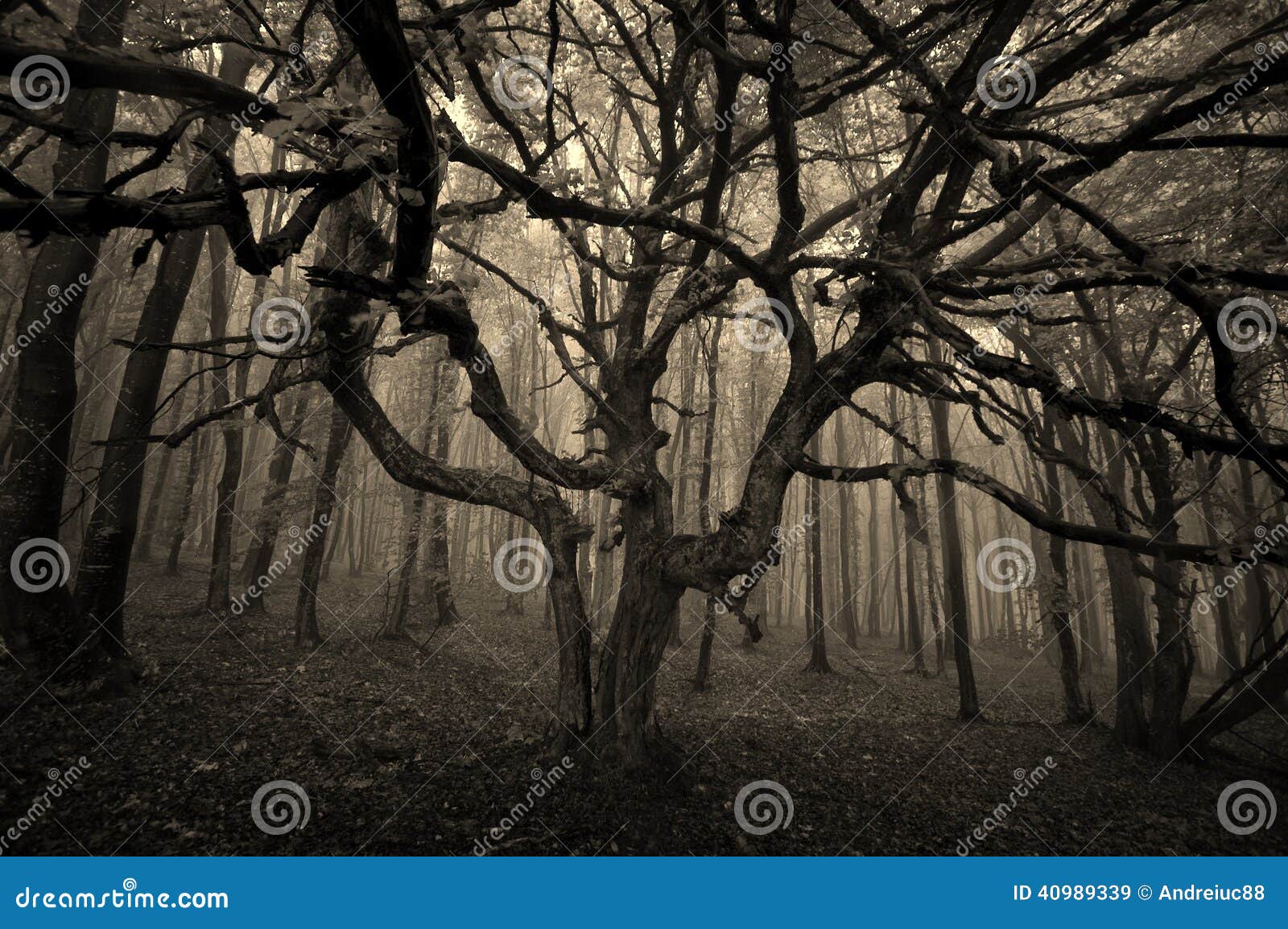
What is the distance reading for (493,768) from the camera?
5.75m

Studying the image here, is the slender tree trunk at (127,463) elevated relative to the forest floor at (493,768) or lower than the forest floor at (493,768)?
elevated

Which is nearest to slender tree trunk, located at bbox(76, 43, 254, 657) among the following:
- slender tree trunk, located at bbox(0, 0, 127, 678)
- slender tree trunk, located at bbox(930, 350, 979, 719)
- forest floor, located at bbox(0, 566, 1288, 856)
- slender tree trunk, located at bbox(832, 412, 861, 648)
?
slender tree trunk, located at bbox(0, 0, 127, 678)

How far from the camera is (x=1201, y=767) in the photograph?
7.84m

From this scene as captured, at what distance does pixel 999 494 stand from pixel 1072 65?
12.6ft

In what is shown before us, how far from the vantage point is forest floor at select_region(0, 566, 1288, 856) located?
4532 mm

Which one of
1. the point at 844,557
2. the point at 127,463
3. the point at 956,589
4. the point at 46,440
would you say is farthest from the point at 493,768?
the point at 844,557

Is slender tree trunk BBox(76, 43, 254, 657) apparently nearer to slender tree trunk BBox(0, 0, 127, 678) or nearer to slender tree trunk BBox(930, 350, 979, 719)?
slender tree trunk BBox(0, 0, 127, 678)

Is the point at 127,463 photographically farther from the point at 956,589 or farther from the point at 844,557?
the point at 844,557

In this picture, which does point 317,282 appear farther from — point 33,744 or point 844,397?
point 33,744

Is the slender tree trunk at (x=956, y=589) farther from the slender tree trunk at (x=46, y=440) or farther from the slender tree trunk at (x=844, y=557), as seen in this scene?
the slender tree trunk at (x=46, y=440)

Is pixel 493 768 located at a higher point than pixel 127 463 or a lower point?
lower

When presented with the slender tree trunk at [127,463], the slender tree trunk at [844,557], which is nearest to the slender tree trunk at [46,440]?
the slender tree trunk at [127,463]

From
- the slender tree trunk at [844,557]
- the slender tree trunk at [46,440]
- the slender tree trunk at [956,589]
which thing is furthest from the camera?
the slender tree trunk at [844,557]

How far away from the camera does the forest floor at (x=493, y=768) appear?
453 centimetres
